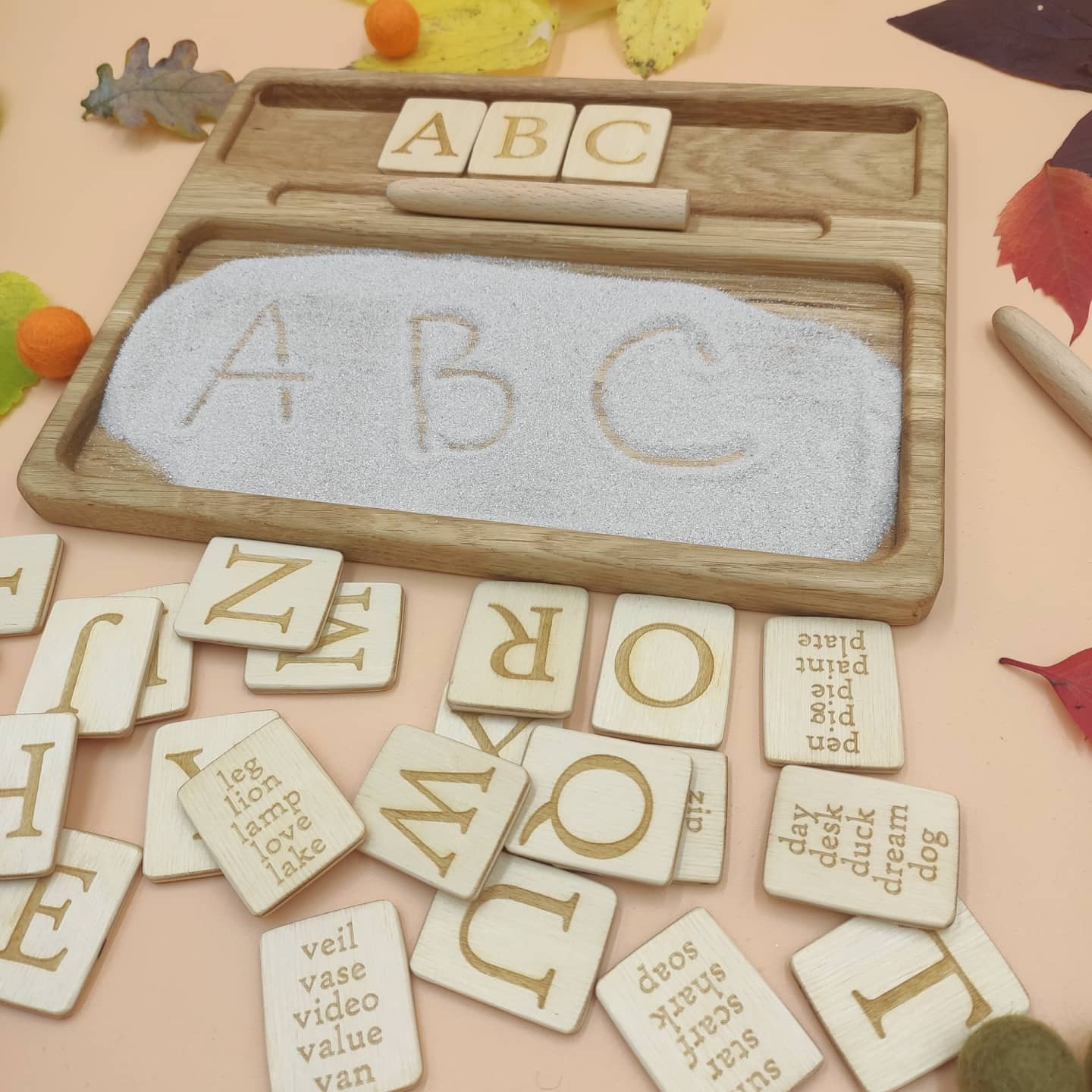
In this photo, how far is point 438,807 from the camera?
578 millimetres

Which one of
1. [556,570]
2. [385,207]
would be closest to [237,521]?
[556,570]

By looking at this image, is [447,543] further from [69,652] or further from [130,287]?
[130,287]

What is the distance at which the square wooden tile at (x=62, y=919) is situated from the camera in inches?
22.2

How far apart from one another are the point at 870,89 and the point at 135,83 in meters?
0.75

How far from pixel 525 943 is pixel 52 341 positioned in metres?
0.62

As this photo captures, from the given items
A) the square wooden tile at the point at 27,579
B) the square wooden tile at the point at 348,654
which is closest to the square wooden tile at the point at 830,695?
the square wooden tile at the point at 348,654

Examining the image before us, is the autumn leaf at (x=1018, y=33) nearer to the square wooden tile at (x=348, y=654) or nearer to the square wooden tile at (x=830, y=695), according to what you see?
the square wooden tile at (x=830, y=695)

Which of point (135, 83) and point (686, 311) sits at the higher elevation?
point (135, 83)

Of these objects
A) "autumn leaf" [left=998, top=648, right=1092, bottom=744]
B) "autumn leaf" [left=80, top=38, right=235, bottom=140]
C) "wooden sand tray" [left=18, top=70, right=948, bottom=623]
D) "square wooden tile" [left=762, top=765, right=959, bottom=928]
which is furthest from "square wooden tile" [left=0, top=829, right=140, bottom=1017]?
"autumn leaf" [left=80, top=38, right=235, bottom=140]

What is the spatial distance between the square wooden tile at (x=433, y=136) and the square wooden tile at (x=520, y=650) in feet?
1.42

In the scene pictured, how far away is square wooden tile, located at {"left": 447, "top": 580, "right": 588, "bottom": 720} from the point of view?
2.02 feet

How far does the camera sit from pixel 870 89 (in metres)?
0.87

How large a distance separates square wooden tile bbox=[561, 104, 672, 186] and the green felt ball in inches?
26.7

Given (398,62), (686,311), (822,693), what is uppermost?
(398,62)
